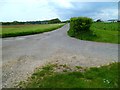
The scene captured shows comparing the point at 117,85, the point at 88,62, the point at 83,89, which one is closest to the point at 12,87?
the point at 83,89

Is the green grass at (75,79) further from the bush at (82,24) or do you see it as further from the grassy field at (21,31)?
the grassy field at (21,31)

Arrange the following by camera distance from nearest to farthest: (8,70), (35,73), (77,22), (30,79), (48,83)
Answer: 1. (48,83)
2. (30,79)
3. (35,73)
4. (8,70)
5. (77,22)

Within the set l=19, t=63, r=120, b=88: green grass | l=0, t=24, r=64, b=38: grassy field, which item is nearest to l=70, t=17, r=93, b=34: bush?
l=0, t=24, r=64, b=38: grassy field

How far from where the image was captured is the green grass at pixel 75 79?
6883mm

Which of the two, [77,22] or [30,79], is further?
[77,22]

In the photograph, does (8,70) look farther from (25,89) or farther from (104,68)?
(104,68)

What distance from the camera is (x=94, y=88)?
664cm

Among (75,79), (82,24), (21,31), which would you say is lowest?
(75,79)

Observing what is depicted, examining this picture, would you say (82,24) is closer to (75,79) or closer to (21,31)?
(21,31)

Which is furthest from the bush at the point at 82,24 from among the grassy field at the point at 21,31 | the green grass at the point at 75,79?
the green grass at the point at 75,79

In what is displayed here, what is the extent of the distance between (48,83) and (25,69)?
2531mm

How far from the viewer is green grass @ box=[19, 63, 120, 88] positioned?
6883mm

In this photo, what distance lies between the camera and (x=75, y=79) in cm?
742

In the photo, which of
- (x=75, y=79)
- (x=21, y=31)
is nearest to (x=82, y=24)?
(x=21, y=31)
